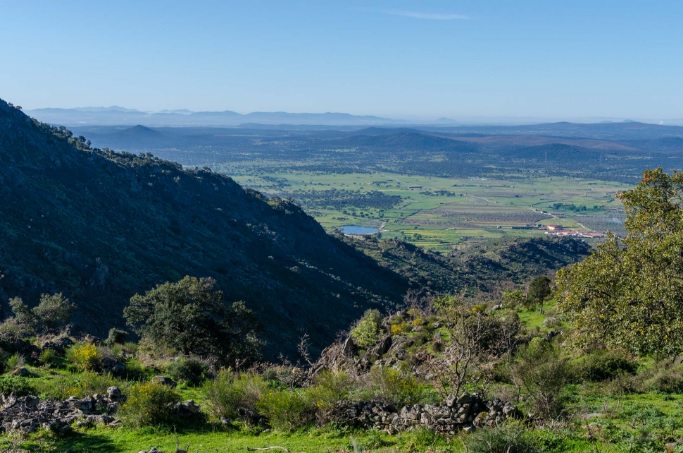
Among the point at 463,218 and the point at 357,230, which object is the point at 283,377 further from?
the point at 463,218

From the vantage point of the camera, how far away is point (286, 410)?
48.3 ft

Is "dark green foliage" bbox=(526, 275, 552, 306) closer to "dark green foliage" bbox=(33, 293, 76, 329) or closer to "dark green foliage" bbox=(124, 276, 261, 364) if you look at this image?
"dark green foliage" bbox=(124, 276, 261, 364)

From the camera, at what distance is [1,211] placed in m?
52.4

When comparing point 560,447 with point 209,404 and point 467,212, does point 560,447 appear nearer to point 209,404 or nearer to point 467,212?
point 209,404

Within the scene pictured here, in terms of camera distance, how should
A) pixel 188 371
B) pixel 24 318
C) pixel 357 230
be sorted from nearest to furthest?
pixel 188 371 < pixel 24 318 < pixel 357 230

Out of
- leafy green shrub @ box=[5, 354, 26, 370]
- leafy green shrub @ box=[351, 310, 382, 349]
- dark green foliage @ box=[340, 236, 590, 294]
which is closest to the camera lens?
leafy green shrub @ box=[5, 354, 26, 370]

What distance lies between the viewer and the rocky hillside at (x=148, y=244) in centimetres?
4756

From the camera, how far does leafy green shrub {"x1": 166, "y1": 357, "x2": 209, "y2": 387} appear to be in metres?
20.7

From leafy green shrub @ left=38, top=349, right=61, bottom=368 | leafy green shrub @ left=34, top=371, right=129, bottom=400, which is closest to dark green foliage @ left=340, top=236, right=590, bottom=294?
leafy green shrub @ left=38, top=349, right=61, bottom=368

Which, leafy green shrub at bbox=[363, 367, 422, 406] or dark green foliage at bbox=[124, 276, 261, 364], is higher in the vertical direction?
leafy green shrub at bbox=[363, 367, 422, 406]

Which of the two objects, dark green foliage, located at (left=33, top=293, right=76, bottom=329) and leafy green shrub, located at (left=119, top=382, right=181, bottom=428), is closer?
leafy green shrub, located at (left=119, top=382, right=181, bottom=428)

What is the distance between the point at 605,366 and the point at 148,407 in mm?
15278

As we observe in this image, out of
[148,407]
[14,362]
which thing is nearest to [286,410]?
[148,407]

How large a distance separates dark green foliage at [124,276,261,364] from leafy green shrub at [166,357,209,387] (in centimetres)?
345
